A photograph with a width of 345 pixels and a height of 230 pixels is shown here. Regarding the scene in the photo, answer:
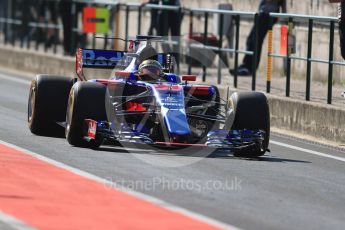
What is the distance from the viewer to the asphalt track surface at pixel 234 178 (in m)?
10.8

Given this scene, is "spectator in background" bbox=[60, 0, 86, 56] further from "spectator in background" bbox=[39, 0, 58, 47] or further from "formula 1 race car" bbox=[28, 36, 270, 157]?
"formula 1 race car" bbox=[28, 36, 270, 157]

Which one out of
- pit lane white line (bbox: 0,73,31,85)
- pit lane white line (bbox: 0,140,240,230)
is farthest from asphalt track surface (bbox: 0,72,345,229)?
pit lane white line (bbox: 0,73,31,85)

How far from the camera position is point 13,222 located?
969 cm

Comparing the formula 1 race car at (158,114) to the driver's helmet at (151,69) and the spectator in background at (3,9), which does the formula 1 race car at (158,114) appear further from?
the spectator in background at (3,9)

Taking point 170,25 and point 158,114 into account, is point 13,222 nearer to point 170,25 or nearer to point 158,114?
point 158,114

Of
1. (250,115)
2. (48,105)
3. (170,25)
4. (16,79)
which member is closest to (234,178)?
(250,115)

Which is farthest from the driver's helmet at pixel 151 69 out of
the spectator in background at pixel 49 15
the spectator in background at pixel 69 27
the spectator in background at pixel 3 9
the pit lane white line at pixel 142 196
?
the spectator in background at pixel 3 9

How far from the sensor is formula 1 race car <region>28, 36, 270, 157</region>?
14.4 m

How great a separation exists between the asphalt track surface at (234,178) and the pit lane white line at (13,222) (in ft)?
5.40

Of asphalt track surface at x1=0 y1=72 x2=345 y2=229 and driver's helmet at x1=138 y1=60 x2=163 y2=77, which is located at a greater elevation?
driver's helmet at x1=138 y1=60 x2=163 y2=77

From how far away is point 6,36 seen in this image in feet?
113

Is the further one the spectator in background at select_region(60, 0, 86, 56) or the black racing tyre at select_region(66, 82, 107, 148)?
the spectator in background at select_region(60, 0, 86, 56)

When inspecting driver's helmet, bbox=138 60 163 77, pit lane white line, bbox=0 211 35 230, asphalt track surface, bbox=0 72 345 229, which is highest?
driver's helmet, bbox=138 60 163 77

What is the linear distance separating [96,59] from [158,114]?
117 inches
